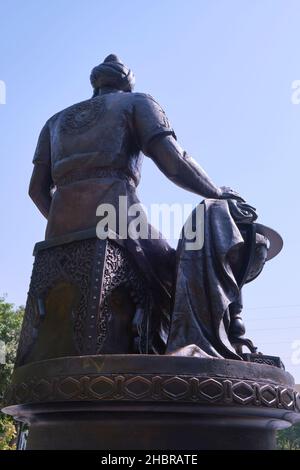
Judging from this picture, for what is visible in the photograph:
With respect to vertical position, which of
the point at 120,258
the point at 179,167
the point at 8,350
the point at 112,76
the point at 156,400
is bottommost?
the point at 156,400

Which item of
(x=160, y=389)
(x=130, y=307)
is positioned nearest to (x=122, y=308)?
(x=130, y=307)

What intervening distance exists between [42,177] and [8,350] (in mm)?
16286

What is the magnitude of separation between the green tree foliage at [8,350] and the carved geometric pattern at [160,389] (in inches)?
594

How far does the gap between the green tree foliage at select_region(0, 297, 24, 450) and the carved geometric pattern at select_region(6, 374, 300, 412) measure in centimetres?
1508

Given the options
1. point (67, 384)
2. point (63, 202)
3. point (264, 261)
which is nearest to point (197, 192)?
point (264, 261)

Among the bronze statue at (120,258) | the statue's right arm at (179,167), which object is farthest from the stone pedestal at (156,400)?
the statue's right arm at (179,167)

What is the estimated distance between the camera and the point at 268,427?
3451 mm

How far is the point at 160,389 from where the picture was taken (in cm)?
296

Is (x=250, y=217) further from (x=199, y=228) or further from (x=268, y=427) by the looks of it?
(x=268, y=427)

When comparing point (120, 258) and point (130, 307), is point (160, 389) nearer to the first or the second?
point (130, 307)

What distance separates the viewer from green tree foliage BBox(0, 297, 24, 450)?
18.5 m
